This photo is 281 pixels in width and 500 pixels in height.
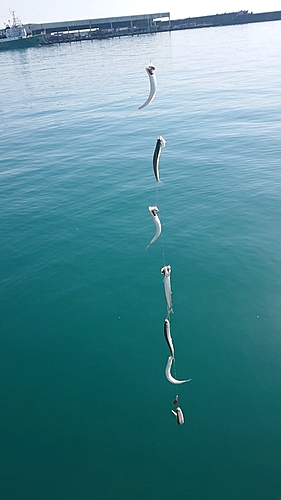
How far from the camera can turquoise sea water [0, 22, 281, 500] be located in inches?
451

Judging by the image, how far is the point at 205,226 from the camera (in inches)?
848

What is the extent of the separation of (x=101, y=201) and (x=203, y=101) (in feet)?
90.5

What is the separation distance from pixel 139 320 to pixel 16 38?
601 feet

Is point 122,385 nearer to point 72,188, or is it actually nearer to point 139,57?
point 72,188

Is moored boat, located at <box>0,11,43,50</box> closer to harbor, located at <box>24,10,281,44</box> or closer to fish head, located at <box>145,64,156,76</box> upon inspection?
harbor, located at <box>24,10,281,44</box>

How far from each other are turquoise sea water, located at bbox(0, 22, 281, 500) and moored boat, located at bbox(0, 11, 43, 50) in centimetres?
→ 15065

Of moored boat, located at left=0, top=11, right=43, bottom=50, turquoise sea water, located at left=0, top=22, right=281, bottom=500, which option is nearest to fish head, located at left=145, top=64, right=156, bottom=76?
turquoise sea water, located at left=0, top=22, right=281, bottom=500

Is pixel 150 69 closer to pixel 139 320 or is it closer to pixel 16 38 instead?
pixel 139 320

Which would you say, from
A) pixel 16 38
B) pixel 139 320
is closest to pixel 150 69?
pixel 139 320

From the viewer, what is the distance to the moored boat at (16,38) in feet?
523

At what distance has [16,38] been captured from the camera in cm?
16462

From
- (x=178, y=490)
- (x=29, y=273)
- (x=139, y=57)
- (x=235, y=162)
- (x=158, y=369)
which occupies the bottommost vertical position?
(x=178, y=490)

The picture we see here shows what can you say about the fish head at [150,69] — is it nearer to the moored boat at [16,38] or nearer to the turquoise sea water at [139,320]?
the turquoise sea water at [139,320]

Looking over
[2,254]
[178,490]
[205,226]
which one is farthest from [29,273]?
[178,490]
